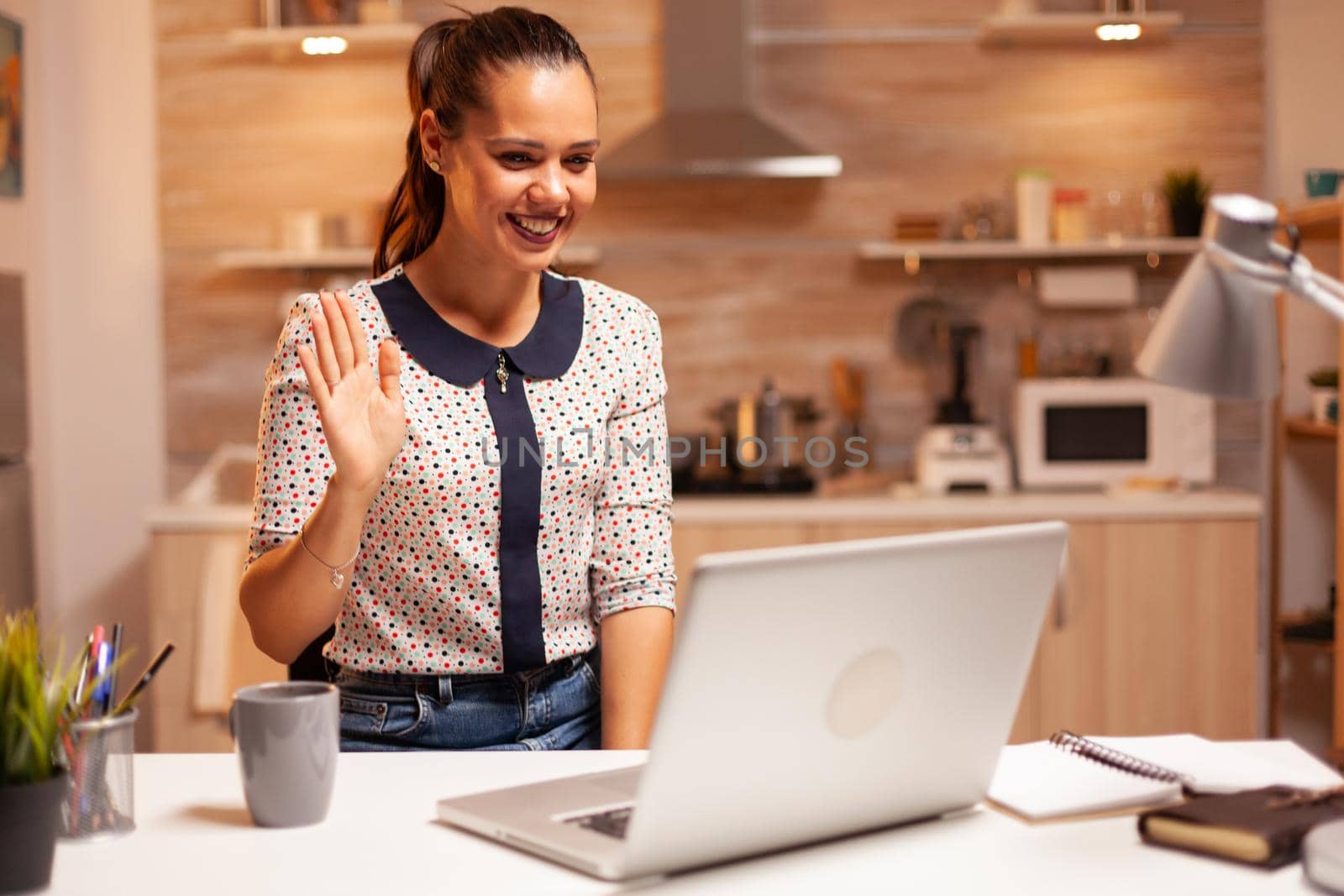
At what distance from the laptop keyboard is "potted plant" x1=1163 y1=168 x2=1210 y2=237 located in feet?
10.0

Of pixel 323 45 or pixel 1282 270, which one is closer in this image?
pixel 1282 270

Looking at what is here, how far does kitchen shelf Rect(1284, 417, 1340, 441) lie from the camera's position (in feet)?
11.0

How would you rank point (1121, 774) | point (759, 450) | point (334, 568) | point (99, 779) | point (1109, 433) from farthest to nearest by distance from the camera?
point (759, 450) < point (1109, 433) < point (334, 568) < point (1121, 774) < point (99, 779)

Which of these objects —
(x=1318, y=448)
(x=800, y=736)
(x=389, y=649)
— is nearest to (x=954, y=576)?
(x=800, y=736)

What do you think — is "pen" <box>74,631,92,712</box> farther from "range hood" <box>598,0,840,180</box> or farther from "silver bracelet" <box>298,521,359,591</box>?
"range hood" <box>598,0,840,180</box>

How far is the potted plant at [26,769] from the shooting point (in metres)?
0.94

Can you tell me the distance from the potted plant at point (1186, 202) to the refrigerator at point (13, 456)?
9.59 feet

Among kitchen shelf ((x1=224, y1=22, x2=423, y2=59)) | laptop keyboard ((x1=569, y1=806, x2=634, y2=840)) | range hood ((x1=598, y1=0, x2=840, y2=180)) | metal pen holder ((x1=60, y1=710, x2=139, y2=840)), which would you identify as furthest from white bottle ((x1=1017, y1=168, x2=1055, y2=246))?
metal pen holder ((x1=60, y1=710, x2=139, y2=840))

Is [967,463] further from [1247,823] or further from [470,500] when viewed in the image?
[1247,823]

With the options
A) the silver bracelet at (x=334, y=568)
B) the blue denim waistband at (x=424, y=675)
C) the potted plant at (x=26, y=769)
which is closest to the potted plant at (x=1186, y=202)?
the blue denim waistband at (x=424, y=675)

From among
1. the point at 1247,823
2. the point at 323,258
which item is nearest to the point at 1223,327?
the point at 1247,823

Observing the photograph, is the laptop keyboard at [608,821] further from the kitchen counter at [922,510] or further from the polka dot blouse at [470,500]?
the kitchen counter at [922,510]

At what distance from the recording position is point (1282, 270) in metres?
0.94

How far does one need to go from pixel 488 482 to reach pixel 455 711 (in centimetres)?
26
